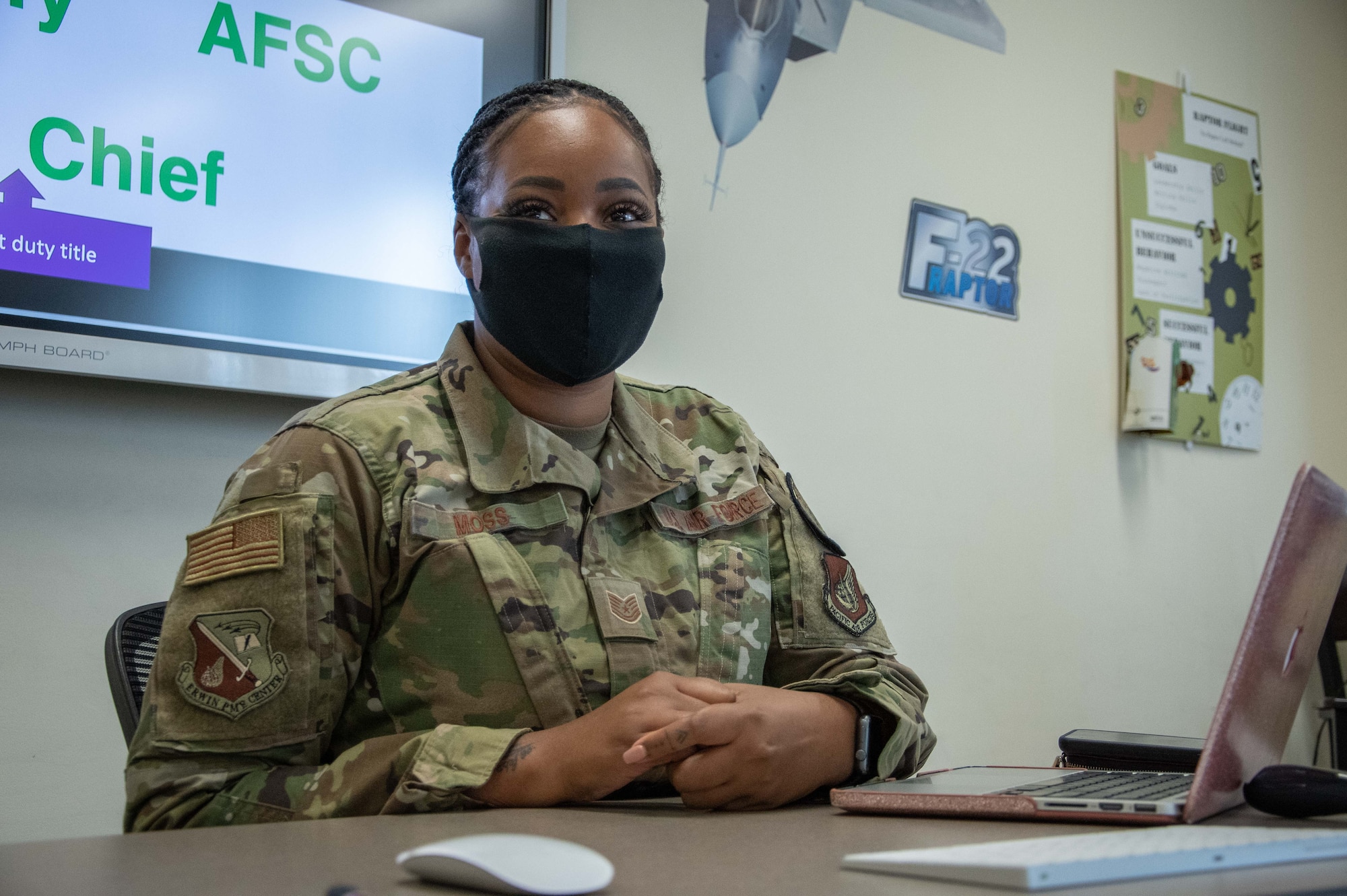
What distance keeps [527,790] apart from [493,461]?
14.0 inches

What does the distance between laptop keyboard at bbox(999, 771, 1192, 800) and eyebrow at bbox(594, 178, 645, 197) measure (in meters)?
0.72

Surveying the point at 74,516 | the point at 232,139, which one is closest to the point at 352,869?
the point at 74,516

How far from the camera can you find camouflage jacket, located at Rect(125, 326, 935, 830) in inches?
34.8

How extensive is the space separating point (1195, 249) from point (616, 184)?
6.73ft

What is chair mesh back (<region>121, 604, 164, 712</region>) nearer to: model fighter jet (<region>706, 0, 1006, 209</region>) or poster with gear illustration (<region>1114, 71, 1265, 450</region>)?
model fighter jet (<region>706, 0, 1006, 209</region>)

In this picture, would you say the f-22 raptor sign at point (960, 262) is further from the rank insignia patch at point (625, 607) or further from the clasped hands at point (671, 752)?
the clasped hands at point (671, 752)

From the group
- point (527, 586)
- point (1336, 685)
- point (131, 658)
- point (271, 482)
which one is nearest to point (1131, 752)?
point (527, 586)

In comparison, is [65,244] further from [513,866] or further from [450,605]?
[513,866]

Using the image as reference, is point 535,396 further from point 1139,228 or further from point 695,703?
point 1139,228

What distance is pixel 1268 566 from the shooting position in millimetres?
685

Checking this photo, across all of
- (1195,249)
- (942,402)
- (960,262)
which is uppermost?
(1195,249)

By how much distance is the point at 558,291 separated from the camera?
3.79ft

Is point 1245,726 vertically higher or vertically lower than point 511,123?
lower

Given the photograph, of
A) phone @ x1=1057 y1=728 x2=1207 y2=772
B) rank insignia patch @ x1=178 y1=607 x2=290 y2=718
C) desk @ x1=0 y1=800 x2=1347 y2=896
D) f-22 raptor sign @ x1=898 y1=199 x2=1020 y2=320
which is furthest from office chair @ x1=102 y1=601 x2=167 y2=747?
f-22 raptor sign @ x1=898 y1=199 x2=1020 y2=320
